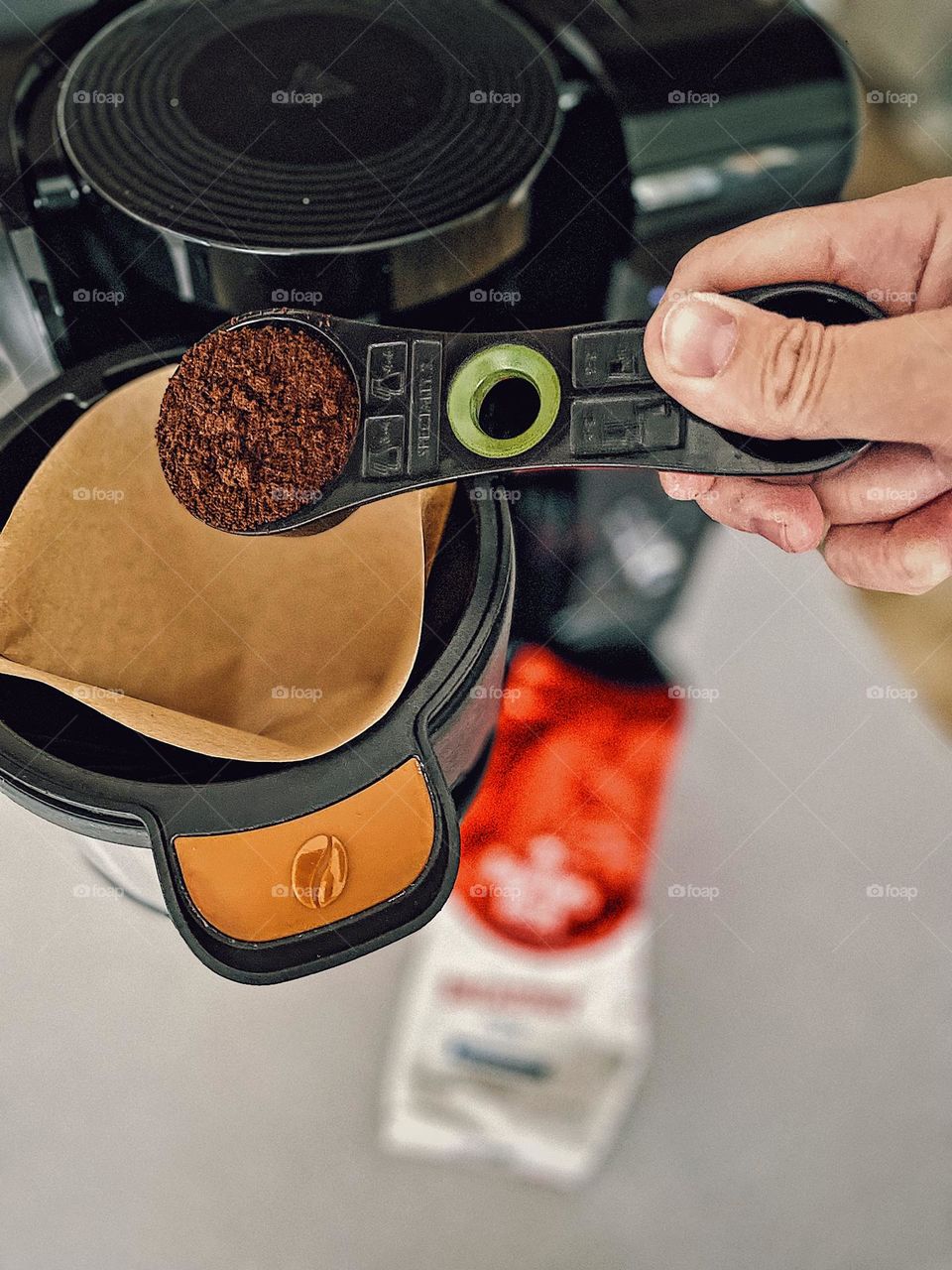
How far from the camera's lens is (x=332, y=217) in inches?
16.8

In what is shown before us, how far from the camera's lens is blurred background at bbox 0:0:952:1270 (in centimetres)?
50

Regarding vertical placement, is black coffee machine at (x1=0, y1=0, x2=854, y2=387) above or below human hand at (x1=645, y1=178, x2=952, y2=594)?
above

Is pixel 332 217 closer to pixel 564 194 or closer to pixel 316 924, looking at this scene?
pixel 564 194

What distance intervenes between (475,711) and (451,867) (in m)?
0.08

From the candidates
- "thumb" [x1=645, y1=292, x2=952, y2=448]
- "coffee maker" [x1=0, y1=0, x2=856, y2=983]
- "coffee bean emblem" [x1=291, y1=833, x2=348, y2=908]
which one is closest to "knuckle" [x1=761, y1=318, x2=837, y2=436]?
"thumb" [x1=645, y1=292, x2=952, y2=448]

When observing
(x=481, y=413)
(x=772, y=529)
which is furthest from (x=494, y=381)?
(x=772, y=529)

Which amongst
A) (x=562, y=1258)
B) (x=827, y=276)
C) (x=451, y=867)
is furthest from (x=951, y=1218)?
(x=827, y=276)

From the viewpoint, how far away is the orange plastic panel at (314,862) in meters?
0.38

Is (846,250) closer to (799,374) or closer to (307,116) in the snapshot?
(799,374)

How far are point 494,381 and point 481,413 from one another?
0.05 feet

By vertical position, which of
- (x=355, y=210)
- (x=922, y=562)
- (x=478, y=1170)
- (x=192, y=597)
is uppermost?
(x=355, y=210)

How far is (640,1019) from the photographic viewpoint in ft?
1.90

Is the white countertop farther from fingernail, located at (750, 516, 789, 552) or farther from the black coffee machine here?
the black coffee machine

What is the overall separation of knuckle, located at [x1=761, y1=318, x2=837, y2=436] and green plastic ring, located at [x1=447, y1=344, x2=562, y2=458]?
0.27 feet
